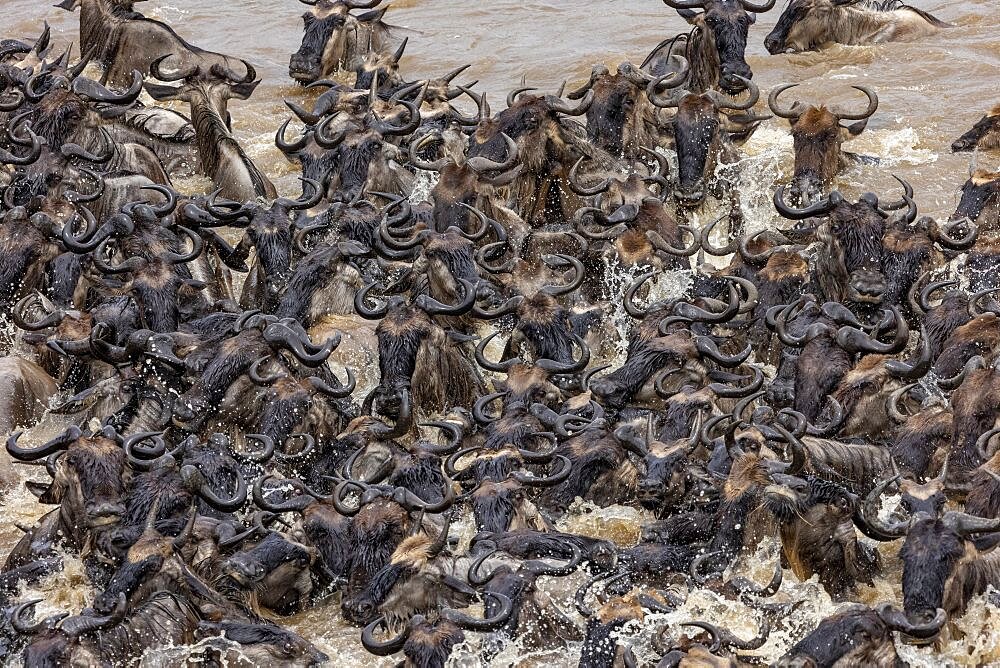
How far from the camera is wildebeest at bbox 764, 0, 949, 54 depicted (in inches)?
579

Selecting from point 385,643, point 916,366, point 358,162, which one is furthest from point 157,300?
point 916,366

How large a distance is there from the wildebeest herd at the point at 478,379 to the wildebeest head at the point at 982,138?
0.08 feet

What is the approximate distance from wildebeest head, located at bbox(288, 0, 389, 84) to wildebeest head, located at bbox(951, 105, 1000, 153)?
5506mm

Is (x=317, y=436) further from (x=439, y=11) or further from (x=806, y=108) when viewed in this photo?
(x=439, y=11)

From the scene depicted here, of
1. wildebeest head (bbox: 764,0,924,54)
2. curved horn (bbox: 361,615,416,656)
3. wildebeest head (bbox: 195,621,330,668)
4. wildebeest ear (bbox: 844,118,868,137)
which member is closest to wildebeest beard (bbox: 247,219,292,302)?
wildebeest head (bbox: 195,621,330,668)

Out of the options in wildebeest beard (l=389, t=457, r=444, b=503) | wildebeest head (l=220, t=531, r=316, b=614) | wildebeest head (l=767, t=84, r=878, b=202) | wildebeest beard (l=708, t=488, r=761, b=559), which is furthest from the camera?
wildebeest head (l=767, t=84, r=878, b=202)

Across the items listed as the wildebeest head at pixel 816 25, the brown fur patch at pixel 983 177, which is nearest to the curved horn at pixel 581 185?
the brown fur patch at pixel 983 177

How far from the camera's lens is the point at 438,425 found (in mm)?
7980

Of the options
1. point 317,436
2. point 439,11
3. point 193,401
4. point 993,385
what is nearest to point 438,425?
point 317,436

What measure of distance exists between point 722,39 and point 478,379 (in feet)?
16.6

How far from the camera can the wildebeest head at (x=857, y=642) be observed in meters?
6.10

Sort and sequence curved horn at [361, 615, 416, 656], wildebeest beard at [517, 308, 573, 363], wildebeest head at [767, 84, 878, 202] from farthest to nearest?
1. wildebeest head at [767, 84, 878, 202]
2. wildebeest beard at [517, 308, 573, 363]
3. curved horn at [361, 615, 416, 656]

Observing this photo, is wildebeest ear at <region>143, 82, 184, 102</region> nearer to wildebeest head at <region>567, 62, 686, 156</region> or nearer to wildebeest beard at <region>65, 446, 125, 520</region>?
wildebeest head at <region>567, 62, 686, 156</region>

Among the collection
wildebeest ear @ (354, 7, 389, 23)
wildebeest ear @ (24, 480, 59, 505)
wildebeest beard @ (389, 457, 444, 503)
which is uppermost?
wildebeest ear @ (354, 7, 389, 23)
